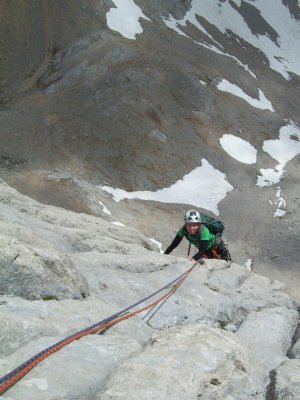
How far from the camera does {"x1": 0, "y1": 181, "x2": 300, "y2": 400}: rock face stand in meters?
5.97

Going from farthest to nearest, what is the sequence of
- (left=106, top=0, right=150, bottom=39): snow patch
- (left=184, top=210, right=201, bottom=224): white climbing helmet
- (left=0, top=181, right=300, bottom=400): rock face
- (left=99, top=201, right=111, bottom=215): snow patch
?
1. (left=106, top=0, right=150, bottom=39): snow patch
2. (left=99, top=201, right=111, bottom=215): snow patch
3. (left=184, top=210, right=201, bottom=224): white climbing helmet
4. (left=0, top=181, right=300, bottom=400): rock face

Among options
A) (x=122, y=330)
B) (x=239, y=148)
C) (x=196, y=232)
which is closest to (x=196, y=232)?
(x=196, y=232)

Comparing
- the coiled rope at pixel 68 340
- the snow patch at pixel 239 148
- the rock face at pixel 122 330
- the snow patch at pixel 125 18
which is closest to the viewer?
the coiled rope at pixel 68 340

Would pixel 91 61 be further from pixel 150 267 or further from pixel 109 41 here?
pixel 150 267

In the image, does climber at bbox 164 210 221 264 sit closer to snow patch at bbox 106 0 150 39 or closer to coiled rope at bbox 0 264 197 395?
coiled rope at bbox 0 264 197 395

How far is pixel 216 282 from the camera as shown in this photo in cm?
1471

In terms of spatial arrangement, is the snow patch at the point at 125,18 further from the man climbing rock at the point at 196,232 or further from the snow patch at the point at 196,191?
the man climbing rock at the point at 196,232

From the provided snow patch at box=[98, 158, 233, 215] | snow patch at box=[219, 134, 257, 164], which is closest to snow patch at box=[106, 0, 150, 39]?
snow patch at box=[219, 134, 257, 164]

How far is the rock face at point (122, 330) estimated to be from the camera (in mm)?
5973

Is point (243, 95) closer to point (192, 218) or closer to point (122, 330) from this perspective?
point (192, 218)

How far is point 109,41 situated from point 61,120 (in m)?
18.0

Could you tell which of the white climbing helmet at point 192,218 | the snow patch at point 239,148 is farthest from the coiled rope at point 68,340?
the snow patch at point 239,148

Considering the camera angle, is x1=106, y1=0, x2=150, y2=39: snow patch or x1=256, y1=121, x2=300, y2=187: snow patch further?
x1=106, y1=0, x2=150, y2=39: snow patch

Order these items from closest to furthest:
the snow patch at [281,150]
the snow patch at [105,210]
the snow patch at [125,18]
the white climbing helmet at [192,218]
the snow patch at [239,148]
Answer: the white climbing helmet at [192,218], the snow patch at [105,210], the snow patch at [281,150], the snow patch at [239,148], the snow patch at [125,18]
